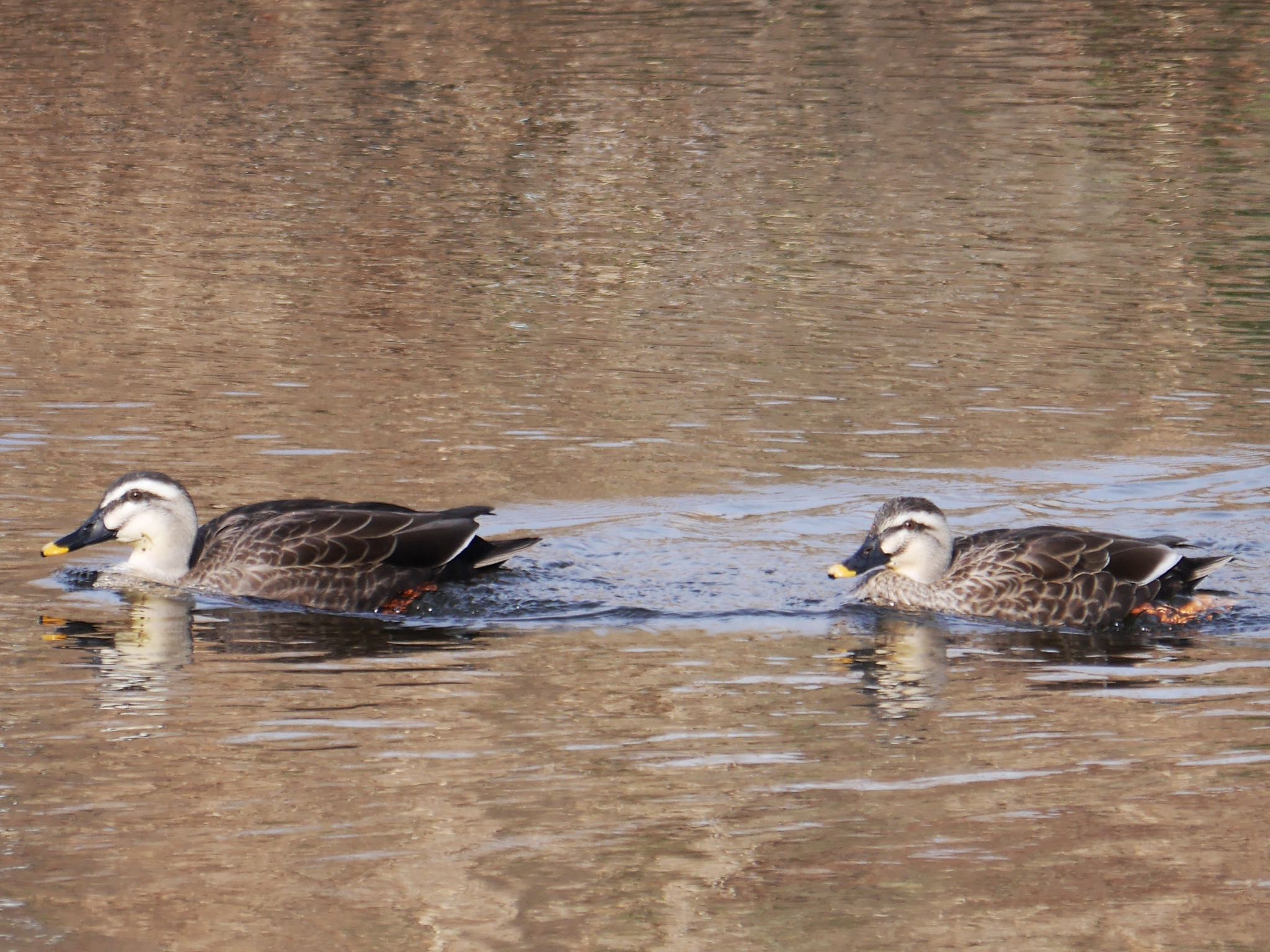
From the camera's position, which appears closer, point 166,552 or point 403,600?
point 403,600

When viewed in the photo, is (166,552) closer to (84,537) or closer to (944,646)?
(84,537)

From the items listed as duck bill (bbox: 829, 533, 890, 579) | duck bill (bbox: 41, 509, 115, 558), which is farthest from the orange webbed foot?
duck bill (bbox: 829, 533, 890, 579)

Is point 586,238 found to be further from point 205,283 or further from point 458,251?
point 205,283

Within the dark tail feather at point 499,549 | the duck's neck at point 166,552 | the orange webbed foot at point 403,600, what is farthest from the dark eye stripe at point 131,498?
the dark tail feather at point 499,549

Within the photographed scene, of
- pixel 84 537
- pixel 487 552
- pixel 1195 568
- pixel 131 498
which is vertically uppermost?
pixel 131 498

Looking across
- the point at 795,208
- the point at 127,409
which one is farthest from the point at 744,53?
the point at 127,409

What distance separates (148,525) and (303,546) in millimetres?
1005

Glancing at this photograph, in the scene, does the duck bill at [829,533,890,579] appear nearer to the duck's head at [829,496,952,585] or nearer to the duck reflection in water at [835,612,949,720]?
the duck's head at [829,496,952,585]

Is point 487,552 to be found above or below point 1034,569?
above

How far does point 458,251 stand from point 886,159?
795 centimetres

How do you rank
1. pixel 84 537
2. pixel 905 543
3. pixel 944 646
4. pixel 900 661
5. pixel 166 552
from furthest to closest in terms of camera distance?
1. pixel 166 552
2. pixel 84 537
3. pixel 905 543
4. pixel 944 646
5. pixel 900 661

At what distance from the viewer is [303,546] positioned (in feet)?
39.6

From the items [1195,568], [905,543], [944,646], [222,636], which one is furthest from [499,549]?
[1195,568]

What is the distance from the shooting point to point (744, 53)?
1483 inches
